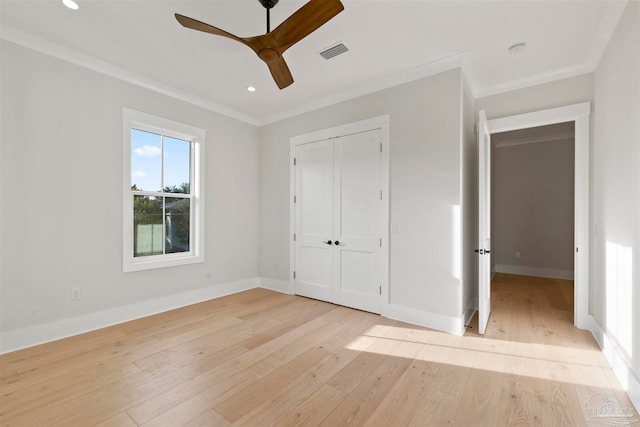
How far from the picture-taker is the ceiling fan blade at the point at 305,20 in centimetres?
171

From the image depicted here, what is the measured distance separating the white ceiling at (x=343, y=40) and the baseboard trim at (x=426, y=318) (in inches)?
105

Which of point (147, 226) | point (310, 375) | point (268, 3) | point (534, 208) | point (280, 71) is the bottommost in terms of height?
point (310, 375)

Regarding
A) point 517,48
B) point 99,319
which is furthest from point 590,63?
point 99,319

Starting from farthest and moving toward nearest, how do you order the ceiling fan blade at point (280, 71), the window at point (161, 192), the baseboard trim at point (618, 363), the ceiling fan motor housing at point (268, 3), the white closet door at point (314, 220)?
the white closet door at point (314, 220)
the window at point (161, 192)
the ceiling fan blade at point (280, 71)
the ceiling fan motor housing at point (268, 3)
the baseboard trim at point (618, 363)

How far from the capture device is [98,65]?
306 centimetres

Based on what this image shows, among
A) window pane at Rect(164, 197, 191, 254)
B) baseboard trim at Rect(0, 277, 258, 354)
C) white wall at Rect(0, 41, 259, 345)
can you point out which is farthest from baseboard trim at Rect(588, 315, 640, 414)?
window pane at Rect(164, 197, 191, 254)

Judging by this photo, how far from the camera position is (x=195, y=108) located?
402 cm

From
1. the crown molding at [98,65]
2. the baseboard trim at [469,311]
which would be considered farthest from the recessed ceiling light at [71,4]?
the baseboard trim at [469,311]

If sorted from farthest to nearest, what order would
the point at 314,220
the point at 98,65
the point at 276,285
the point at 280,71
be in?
the point at 276,285, the point at 314,220, the point at 98,65, the point at 280,71

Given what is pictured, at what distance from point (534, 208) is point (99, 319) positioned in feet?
25.1

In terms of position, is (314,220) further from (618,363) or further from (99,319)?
(618,363)

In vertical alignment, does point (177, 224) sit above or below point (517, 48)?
below

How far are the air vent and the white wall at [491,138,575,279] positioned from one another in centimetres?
476

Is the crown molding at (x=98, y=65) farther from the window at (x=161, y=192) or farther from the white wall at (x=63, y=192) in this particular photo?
the window at (x=161, y=192)
